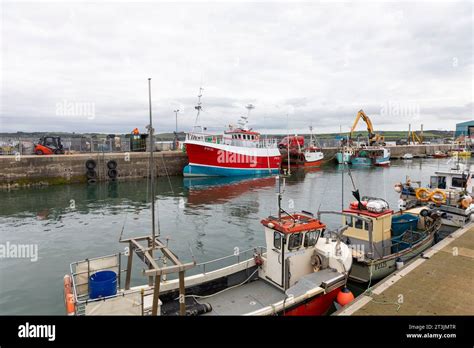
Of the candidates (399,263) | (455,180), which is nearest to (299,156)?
(455,180)

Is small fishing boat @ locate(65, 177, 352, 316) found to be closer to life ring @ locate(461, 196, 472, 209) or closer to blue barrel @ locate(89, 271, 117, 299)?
blue barrel @ locate(89, 271, 117, 299)

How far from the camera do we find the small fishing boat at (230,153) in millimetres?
45031

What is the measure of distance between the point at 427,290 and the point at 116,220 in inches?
774

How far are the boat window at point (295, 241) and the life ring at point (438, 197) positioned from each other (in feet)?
42.2

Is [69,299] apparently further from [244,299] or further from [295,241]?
[295,241]

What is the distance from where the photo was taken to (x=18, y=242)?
17.8 metres

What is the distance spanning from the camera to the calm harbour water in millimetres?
13328

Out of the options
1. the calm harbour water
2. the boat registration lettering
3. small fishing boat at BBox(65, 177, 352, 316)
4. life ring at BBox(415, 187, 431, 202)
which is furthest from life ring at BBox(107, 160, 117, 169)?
the boat registration lettering
